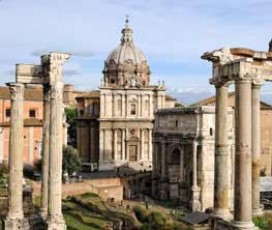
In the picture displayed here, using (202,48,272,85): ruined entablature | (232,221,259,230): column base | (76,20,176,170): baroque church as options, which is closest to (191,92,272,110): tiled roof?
(76,20,176,170): baroque church

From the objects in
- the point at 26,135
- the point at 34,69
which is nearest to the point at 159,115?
the point at 26,135

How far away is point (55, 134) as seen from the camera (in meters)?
20.7

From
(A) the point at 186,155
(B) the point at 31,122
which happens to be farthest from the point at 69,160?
(A) the point at 186,155

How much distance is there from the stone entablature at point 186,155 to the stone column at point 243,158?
23947 millimetres

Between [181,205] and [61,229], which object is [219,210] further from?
[181,205]

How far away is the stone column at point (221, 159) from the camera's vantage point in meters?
18.6

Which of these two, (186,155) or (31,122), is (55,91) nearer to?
(186,155)

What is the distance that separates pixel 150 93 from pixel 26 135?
1634 cm

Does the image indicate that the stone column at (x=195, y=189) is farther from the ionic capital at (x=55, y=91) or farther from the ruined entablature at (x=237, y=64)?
the ruined entablature at (x=237, y=64)

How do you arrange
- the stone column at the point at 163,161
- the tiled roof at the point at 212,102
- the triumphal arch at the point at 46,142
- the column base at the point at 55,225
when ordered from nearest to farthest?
the column base at the point at 55,225 → the triumphal arch at the point at 46,142 → the stone column at the point at 163,161 → the tiled roof at the point at 212,102

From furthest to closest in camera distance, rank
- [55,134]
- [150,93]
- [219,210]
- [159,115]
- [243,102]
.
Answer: [150,93] < [159,115] < [55,134] < [219,210] < [243,102]

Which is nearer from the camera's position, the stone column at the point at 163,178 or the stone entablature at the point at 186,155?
the stone entablature at the point at 186,155

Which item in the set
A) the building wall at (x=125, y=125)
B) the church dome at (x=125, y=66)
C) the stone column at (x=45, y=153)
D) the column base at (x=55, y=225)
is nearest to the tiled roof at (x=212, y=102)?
the building wall at (x=125, y=125)

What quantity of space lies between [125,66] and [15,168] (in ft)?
134
